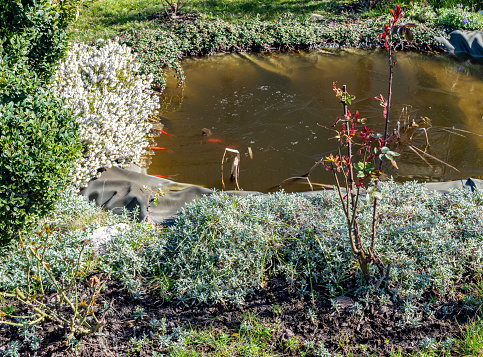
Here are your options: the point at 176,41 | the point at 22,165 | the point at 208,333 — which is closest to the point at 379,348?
the point at 208,333

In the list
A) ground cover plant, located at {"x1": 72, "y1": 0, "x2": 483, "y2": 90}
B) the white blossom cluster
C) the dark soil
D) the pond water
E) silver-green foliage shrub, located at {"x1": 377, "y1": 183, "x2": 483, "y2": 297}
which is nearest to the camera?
the dark soil

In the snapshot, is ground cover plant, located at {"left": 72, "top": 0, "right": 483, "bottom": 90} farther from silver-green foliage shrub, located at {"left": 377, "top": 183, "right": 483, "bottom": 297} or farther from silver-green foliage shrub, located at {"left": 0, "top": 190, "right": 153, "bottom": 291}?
silver-green foliage shrub, located at {"left": 377, "top": 183, "right": 483, "bottom": 297}

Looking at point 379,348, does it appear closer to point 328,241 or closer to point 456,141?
point 328,241

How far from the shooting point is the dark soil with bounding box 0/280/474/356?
277cm

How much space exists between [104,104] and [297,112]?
10.3ft

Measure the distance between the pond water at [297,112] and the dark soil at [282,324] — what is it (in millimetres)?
2215

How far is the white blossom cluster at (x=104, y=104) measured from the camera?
4484 mm

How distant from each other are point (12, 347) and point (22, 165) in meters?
1.31

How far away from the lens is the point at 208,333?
2.87 meters

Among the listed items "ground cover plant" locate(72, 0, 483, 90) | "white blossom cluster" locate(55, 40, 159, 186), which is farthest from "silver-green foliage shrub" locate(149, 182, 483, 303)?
"ground cover plant" locate(72, 0, 483, 90)

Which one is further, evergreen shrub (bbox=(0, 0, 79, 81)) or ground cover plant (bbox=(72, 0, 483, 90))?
ground cover plant (bbox=(72, 0, 483, 90))

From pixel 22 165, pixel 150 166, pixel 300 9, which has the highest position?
pixel 300 9

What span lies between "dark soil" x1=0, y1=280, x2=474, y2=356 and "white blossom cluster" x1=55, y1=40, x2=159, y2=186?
5.70ft

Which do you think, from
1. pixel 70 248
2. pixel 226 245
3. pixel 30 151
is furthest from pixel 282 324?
pixel 30 151
